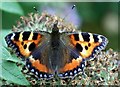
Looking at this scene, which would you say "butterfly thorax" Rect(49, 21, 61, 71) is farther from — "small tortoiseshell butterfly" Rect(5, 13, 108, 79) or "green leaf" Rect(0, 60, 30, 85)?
"green leaf" Rect(0, 60, 30, 85)

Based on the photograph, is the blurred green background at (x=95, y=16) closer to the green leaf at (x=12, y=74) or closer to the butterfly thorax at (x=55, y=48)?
the butterfly thorax at (x=55, y=48)

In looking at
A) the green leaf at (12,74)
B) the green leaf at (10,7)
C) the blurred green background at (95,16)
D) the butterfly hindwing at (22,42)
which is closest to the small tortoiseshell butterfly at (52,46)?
the butterfly hindwing at (22,42)

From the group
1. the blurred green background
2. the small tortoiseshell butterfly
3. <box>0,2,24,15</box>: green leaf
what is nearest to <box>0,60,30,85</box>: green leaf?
the small tortoiseshell butterfly

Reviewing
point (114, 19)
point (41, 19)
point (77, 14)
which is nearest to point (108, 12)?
point (114, 19)

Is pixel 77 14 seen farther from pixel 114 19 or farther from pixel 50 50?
pixel 50 50

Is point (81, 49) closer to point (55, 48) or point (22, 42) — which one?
point (55, 48)
